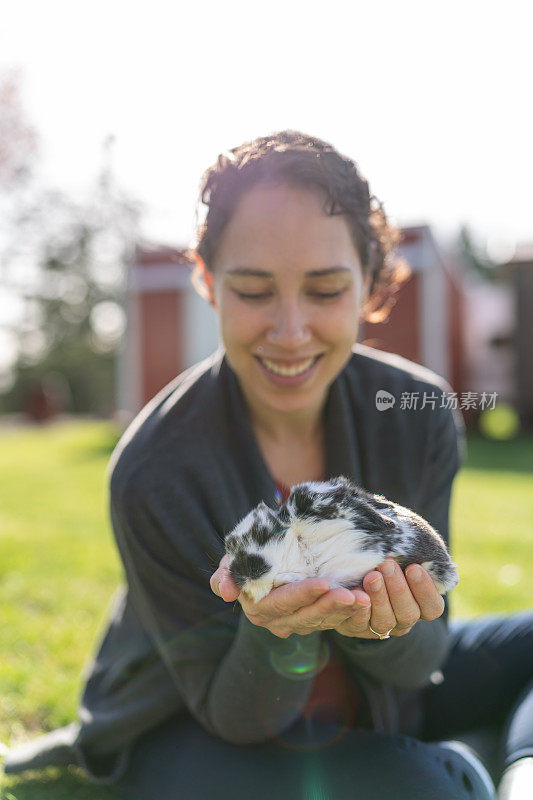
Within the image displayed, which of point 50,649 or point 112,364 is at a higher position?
point 50,649

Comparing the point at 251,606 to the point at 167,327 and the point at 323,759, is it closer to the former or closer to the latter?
the point at 323,759

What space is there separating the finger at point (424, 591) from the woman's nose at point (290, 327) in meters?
0.63

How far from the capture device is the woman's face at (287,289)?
5.54ft

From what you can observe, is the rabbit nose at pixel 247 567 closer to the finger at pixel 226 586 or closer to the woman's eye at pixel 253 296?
the finger at pixel 226 586

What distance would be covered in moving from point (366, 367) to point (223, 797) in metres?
1.50

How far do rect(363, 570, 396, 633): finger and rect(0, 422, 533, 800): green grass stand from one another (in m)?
1.65

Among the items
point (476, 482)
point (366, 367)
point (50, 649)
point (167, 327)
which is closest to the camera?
point (366, 367)

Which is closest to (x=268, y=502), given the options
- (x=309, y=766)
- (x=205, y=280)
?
(x=205, y=280)

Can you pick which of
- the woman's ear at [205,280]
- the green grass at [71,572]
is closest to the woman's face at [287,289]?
the woman's ear at [205,280]

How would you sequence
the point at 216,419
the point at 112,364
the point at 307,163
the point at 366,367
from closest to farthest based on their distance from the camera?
the point at 307,163 < the point at 216,419 < the point at 366,367 < the point at 112,364

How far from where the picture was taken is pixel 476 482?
7.98 m

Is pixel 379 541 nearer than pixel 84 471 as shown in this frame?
Yes

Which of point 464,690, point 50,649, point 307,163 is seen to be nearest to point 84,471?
point 50,649

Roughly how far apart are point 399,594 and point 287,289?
31.1 inches
